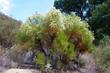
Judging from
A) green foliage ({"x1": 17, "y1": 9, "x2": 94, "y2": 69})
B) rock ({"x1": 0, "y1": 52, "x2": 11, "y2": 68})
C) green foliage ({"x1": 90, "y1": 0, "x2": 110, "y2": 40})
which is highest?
green foliage ({"x1": 90, "y1": 0, "x2": 110, "y2": 40})

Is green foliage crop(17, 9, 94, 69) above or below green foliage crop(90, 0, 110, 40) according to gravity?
below

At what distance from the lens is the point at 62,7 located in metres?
32.8

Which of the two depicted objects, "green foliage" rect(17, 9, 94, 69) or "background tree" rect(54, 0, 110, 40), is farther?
"background tree" rect(54, 0, 110, 40)

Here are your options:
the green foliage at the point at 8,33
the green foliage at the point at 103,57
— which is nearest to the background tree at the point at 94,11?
the green foliage at the point at 8,33

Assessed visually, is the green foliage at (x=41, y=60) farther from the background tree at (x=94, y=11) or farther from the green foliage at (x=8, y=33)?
the background tree at (x=94, y=11)

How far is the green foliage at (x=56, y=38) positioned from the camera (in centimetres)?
1305

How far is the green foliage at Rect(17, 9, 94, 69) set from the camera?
1305 cm

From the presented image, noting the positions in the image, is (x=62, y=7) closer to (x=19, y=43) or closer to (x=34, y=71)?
(x=19, y=43)

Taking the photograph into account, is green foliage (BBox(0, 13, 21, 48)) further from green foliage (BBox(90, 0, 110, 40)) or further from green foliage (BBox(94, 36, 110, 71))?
green foliage (BBox(90, 0, 110, 40))

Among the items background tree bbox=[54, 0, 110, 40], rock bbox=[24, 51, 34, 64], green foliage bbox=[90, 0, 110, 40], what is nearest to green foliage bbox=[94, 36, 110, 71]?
rock bbox=[24, 51, 34, 64]

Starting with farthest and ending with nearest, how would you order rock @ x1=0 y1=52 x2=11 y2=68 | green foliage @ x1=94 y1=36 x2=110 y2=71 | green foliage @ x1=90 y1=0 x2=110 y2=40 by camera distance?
green foliage @ x1=90 y1=0 x2=110 y2=40 → rock @ x1=0 y1=52 x2=11 y2=68 → green foliage @ x1=94 y1=36 x2=110 y2=71

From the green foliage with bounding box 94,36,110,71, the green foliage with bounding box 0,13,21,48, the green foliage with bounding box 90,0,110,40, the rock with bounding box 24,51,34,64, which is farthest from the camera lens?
the green foliage with bounding box 90,0,110,40

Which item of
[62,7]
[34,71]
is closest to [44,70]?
[34,71]

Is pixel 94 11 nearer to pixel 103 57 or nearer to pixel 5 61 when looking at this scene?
pixel 103 57
